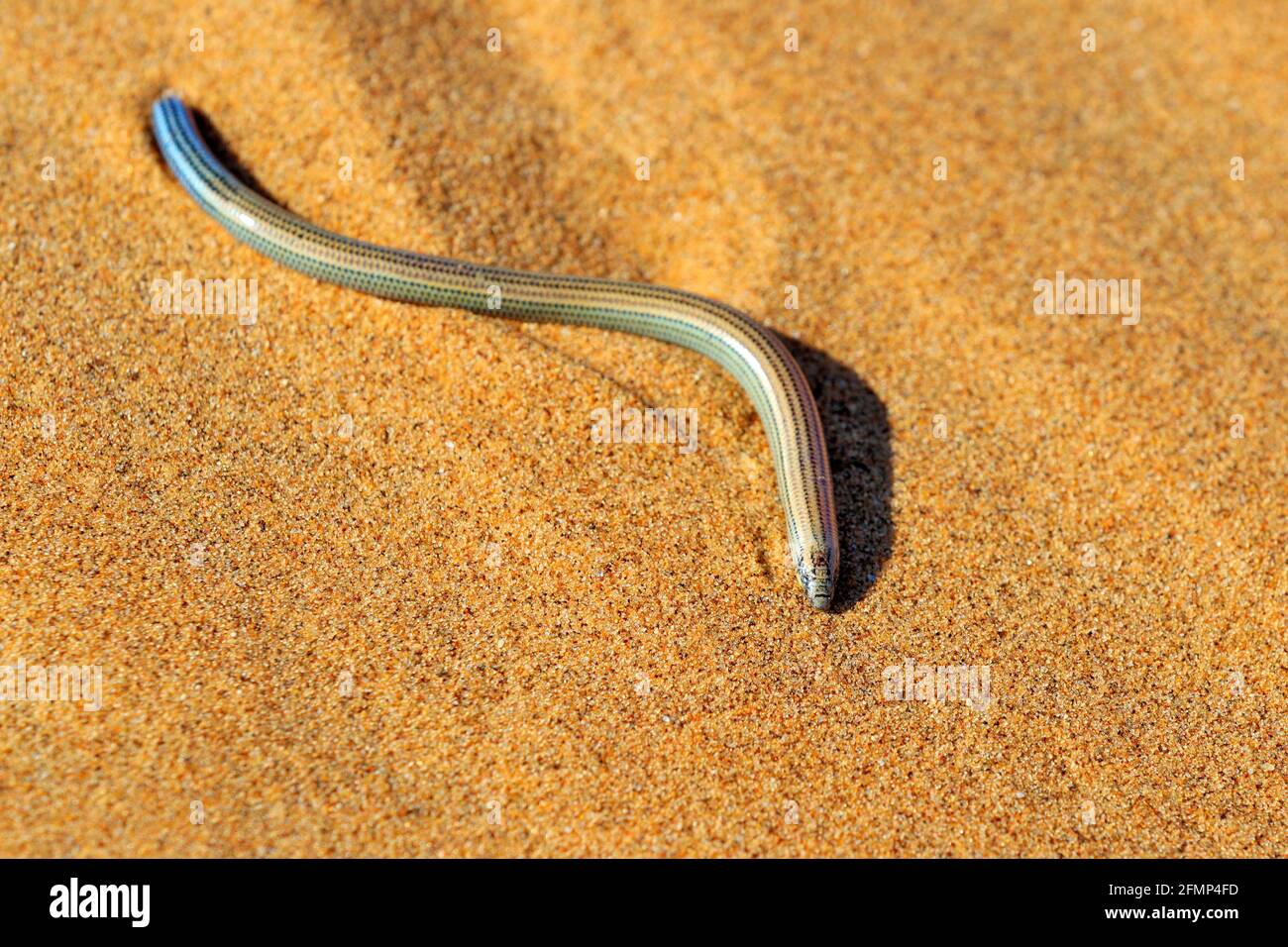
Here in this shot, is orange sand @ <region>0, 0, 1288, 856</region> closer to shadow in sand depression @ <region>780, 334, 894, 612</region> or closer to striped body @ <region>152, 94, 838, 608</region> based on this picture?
shadow in sand depression @ <region>780, 334, 894, 612</region>

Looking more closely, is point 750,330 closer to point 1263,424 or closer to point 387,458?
point 387,458

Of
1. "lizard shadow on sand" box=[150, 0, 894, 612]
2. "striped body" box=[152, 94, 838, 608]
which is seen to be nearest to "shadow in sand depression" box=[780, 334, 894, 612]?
"lizard shadow on sand" box=[150, 0, 894, 612]

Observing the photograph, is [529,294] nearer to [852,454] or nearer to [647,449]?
[647,449]

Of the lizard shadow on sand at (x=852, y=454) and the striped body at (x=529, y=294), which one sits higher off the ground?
the striped body at (x=529, y=294)

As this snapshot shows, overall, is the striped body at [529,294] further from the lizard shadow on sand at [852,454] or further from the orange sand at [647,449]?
the lizard shadow on sand at [852,454]

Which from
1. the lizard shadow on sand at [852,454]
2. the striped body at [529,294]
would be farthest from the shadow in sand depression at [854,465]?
the striped body at [529,294]

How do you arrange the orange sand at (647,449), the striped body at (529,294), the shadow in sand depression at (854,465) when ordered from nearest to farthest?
the orange sand at (647,449)
the shadow in sand depression at (854,465)
the striped body at (529,294)
